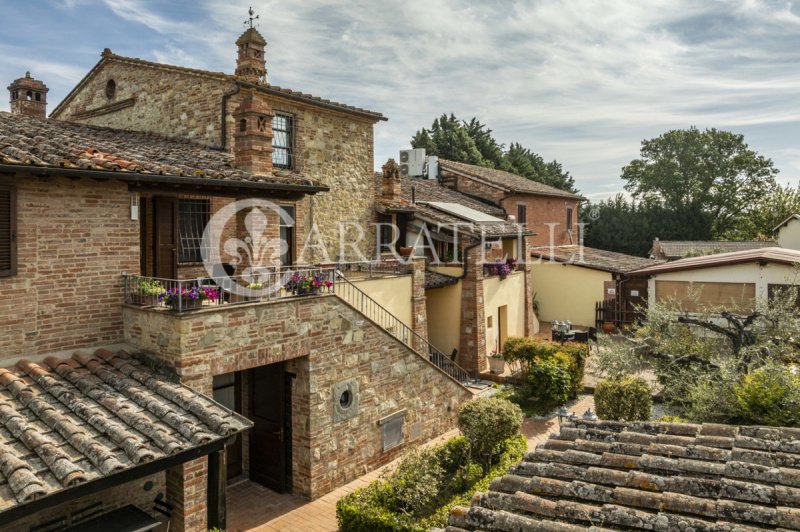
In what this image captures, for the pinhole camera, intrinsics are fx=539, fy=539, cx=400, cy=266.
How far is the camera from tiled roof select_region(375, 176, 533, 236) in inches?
827

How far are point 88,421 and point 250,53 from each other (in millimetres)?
14152

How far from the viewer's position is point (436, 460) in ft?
40.4

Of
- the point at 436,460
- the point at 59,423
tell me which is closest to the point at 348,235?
the point at 436,460

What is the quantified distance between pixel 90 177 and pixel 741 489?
34.4 ft

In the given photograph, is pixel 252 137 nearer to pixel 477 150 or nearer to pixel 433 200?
pixel 433 200

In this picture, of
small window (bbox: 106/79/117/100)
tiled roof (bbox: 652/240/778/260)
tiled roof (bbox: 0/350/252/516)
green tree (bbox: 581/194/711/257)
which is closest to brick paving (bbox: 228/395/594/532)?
tiled roof (bbox: 0/350/252/516)

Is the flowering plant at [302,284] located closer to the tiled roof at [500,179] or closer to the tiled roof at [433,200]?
the tiled roof at [433,200]

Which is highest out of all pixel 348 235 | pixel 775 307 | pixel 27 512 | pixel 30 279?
pixel 348 235

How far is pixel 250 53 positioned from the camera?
18.4 metres

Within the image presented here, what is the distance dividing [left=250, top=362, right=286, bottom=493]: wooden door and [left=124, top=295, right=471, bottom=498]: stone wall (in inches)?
21.1

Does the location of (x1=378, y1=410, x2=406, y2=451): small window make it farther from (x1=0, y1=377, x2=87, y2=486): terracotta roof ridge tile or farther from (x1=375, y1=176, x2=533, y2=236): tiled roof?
(x1=375, y1=176, x2=533, y2=236): tiled roof

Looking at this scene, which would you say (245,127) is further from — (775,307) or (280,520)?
(775,307)

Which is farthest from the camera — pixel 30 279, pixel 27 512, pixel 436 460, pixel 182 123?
pixel 182 123

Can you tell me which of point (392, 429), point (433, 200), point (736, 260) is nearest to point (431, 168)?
point (433, 200)
